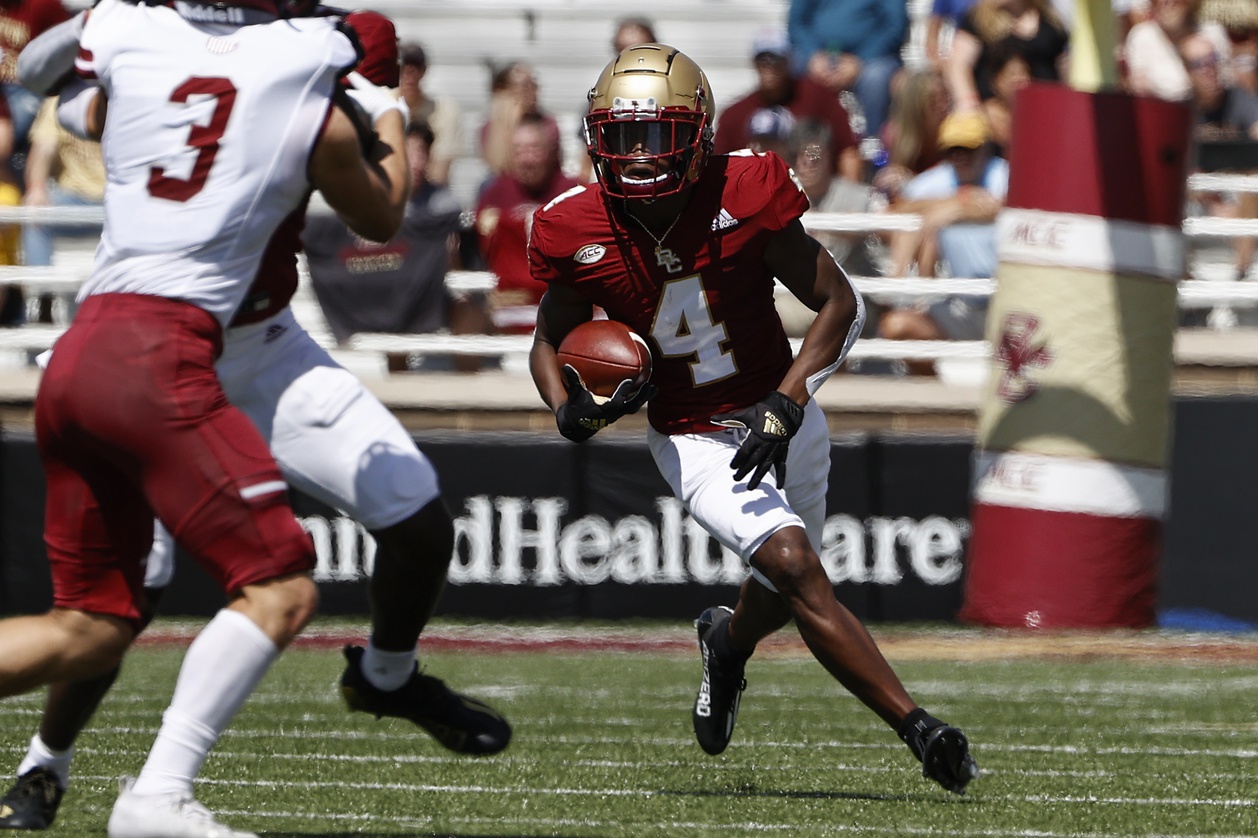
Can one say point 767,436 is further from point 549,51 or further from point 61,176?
point 549,51

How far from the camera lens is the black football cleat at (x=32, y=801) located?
158 inches

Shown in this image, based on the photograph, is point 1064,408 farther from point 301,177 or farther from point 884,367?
point 301,177

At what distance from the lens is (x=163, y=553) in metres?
4.62

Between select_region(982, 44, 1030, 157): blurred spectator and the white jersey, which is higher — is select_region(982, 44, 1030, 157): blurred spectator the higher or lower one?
the lower one

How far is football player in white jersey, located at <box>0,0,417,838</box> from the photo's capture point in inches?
138

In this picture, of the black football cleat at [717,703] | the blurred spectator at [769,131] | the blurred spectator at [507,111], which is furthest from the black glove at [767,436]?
the blurred spectator at [507,111]

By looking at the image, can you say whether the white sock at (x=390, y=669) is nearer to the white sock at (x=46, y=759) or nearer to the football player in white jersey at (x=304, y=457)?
the football player in white jersey at (x=304, y=457)

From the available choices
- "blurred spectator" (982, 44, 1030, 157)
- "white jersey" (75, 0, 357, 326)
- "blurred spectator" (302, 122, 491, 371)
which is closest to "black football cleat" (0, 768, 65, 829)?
"white jersey" (75, 0, 357, 326)

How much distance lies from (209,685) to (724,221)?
6.21 ft

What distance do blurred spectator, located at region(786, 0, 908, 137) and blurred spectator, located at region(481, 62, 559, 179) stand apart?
1607 mm

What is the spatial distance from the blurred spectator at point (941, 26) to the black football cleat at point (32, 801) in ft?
27.4

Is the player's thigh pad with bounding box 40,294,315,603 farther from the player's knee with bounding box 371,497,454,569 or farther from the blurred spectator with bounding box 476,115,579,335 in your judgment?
the blurred spectator with bounding box 476,115,579,335

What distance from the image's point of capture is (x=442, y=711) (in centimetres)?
436

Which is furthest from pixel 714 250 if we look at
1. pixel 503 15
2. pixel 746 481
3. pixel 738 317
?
pixel 503 15
